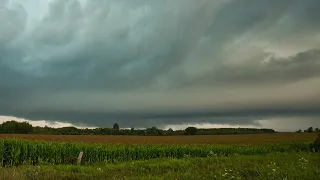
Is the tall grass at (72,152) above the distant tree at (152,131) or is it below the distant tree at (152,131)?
below

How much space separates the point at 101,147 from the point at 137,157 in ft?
16.4

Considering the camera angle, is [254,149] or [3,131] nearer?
[254,149]

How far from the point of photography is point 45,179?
18406mm

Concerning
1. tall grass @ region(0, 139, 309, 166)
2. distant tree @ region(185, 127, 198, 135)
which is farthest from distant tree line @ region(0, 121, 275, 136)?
tall grass @ region(0, 139, 309, 166)

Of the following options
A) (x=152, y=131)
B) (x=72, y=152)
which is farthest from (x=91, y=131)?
(x=72, y=152)

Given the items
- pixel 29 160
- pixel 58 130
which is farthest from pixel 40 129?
pixel 29 160

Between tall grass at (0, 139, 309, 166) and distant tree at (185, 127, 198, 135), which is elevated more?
distant tree at (185, 127, 198, 135)

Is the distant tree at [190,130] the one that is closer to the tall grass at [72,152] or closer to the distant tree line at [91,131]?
the distant tree line at [91,131]

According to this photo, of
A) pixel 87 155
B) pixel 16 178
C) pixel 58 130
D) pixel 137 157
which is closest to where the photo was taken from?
pixel 16 178

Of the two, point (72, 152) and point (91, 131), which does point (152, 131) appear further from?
point (72, 152)

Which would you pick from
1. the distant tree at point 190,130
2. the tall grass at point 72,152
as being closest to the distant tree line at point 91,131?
the distant tree at point 190,130

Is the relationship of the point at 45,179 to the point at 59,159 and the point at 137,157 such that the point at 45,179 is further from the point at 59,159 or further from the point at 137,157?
the point at 137,157

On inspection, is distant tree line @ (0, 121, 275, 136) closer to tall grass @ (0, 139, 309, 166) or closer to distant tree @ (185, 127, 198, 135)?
distant tree @ (185, 127, 198, 135)

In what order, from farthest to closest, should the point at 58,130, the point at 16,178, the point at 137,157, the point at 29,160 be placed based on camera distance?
the point at 58,130 < the point at 137,157 < the point at 29,160 < the point at 16,178
